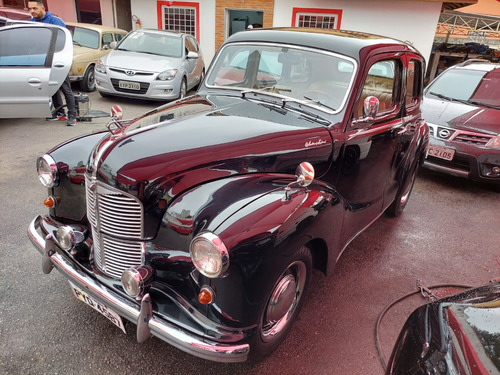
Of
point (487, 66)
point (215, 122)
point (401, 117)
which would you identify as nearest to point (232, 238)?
point (215, 122)

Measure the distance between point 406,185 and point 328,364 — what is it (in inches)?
104

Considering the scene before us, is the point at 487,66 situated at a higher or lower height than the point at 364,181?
higher

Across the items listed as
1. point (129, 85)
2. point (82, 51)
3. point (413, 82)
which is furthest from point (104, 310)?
point (82, 51)

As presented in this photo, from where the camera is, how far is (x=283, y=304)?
7.72ft

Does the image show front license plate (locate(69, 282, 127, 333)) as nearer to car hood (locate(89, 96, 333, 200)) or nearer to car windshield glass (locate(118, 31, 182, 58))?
car hood (locate(89, 96, 333, 200))

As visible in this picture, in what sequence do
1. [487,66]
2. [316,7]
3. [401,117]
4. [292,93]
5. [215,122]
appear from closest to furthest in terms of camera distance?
[215,122] → [292,93] → [401,117] → [487,66] → [316,7]

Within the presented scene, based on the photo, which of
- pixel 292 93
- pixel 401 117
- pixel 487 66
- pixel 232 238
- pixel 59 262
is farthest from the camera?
pixel 487 66

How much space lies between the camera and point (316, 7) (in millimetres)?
12867

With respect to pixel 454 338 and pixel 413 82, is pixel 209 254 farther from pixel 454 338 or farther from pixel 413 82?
pixel 413 82

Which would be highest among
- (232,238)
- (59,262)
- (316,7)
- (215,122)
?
(316,7)

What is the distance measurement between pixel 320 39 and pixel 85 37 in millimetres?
9865

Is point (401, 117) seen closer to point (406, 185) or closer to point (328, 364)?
point (406, 185)

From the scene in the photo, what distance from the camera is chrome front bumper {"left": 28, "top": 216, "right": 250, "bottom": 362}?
1846 millimetres

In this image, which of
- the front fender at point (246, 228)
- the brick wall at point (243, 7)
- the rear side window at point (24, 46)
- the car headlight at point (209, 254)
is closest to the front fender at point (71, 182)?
the front fender at point (246, 228)
